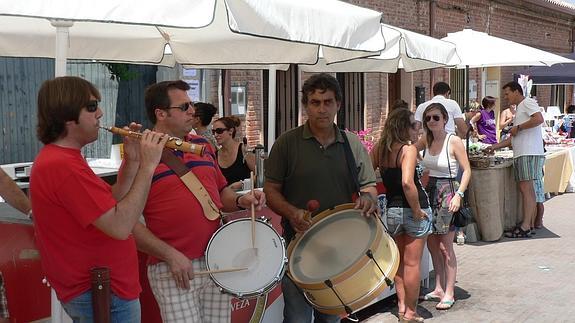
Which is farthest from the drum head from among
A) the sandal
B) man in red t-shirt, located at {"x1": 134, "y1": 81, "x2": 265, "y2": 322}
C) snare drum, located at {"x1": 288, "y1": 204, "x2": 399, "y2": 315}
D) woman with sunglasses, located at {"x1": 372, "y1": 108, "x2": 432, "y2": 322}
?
the sandal

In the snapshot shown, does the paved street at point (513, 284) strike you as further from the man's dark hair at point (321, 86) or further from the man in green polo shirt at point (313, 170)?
the man's dark hair at point (321, 86)

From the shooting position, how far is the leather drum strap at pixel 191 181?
3.36 m

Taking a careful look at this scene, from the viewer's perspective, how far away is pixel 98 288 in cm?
279

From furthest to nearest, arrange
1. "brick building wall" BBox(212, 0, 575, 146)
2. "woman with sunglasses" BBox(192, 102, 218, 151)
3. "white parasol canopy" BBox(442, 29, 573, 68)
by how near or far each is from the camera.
→ "brick building wall" BBox(212, 0, 575, 146), "white parasol canopy" BBox(442, 29, 573, 68), "woman with sunglasses" BBox(192, 102, 218, 151)

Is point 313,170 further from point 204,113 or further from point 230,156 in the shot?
point 204,113

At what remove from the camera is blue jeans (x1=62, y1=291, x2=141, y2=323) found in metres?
2.88

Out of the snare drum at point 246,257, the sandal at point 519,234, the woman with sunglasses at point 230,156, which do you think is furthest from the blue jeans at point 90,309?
the sandal at point 519,234

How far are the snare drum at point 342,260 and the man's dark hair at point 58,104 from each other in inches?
59.0

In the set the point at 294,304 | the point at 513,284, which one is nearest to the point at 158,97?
the point at 294,304

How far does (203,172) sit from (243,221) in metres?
0.32

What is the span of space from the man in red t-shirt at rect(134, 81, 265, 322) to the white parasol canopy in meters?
6.87

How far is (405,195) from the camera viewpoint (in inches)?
206

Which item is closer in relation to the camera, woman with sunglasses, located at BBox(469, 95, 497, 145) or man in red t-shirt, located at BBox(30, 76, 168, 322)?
man in red t-shirt, located at BBox(30, 76, 168, 322)

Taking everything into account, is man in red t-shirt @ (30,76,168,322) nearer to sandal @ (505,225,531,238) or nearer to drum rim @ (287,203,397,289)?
drum rim @ (287,203,397,289)
